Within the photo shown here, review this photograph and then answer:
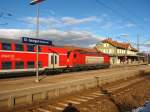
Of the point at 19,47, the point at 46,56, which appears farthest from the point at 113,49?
the point at 19,47

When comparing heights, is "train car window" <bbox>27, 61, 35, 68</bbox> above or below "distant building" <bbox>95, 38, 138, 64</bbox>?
below

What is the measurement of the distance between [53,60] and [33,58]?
4.57m

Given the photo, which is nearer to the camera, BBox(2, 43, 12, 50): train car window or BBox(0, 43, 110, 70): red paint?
BBox(2, 43, 12, 50): train car window

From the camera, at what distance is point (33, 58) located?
27.0m

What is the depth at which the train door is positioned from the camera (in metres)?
30.4

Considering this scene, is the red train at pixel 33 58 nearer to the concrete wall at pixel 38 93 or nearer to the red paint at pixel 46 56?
the red paint at pixel 46 56

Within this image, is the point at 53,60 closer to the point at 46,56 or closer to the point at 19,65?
the point at 46,56

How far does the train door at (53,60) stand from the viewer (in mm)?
30386

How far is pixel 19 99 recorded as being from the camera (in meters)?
14.3

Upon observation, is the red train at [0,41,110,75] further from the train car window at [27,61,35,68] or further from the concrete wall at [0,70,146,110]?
the concrete wall at [0,70,146,110]

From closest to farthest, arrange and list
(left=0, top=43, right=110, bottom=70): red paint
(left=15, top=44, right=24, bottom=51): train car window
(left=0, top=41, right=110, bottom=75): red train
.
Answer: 1. (left=0, top=41, right=110, bottom=75): red train
2. (left=0, top=43, right=110, bottom=70): red paint
3. (left=15, top=44, right=24, bottom=51): train car window

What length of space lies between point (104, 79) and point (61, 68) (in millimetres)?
8133

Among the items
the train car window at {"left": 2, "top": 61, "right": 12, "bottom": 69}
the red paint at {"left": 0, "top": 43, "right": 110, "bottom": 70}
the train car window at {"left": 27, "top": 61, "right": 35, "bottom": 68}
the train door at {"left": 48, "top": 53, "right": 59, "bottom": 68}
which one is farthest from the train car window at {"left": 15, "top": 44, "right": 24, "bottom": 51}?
the train door at {"left": 48, "top": 53, "right": 59, "bottom": 68}

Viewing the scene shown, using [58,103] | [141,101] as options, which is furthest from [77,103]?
[141,101]
